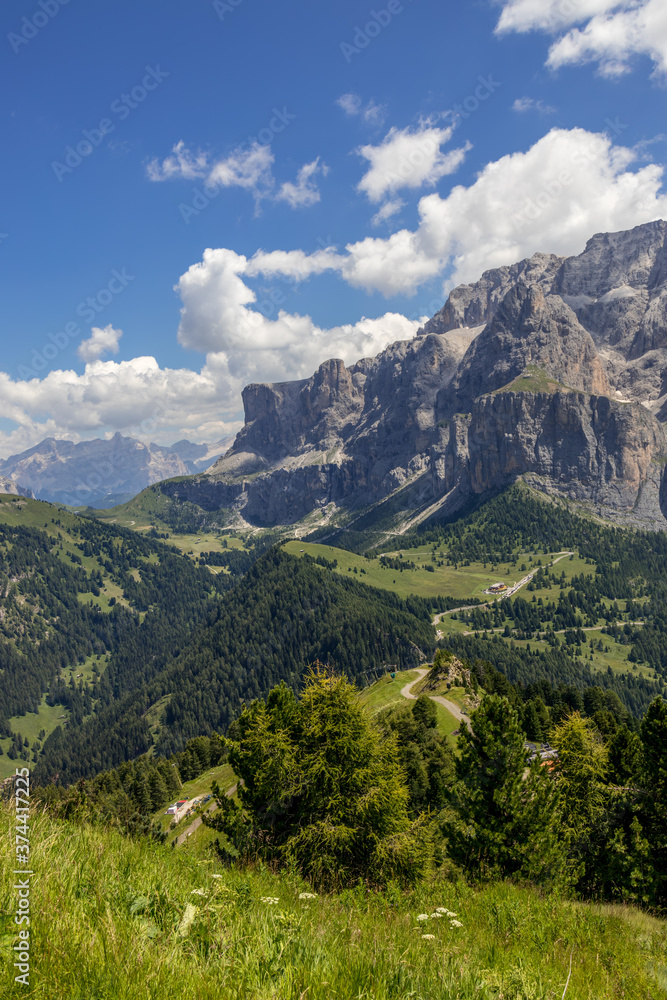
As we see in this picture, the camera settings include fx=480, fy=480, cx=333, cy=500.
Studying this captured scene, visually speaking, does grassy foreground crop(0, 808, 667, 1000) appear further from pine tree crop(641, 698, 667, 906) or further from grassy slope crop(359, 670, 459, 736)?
grassy slope crop(359, 670, 459, 736)

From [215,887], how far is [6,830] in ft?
9.80

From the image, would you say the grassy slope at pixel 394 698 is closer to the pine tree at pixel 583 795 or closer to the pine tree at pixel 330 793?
the pine tree at pixel 583 795

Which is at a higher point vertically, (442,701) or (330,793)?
(330,793)

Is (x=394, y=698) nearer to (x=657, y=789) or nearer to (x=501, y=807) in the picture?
(x=657, y=789)

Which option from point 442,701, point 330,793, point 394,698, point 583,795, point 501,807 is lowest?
point 394,698

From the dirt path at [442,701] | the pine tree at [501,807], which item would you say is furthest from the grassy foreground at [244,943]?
the dirt path at [442,701]

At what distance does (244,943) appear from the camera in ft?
16.6

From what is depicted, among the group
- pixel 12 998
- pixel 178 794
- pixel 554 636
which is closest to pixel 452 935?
pixel 12 998

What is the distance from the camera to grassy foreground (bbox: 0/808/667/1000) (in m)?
3.96

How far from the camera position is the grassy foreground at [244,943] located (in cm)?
396

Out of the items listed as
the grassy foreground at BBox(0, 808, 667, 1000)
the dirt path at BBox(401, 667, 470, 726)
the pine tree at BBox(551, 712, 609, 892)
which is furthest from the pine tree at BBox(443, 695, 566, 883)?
the dirt path at BBox(401, 667, 470, 726)

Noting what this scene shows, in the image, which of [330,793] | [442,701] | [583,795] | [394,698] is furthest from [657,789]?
[394,698]

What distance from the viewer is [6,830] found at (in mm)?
6613

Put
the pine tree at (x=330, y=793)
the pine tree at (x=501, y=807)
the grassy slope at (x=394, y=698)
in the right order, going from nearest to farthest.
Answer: the pine tree at (x=330, y=793) → the pine tree at (x=501, y=807) → the grassy slope at (x=394, y=698)
